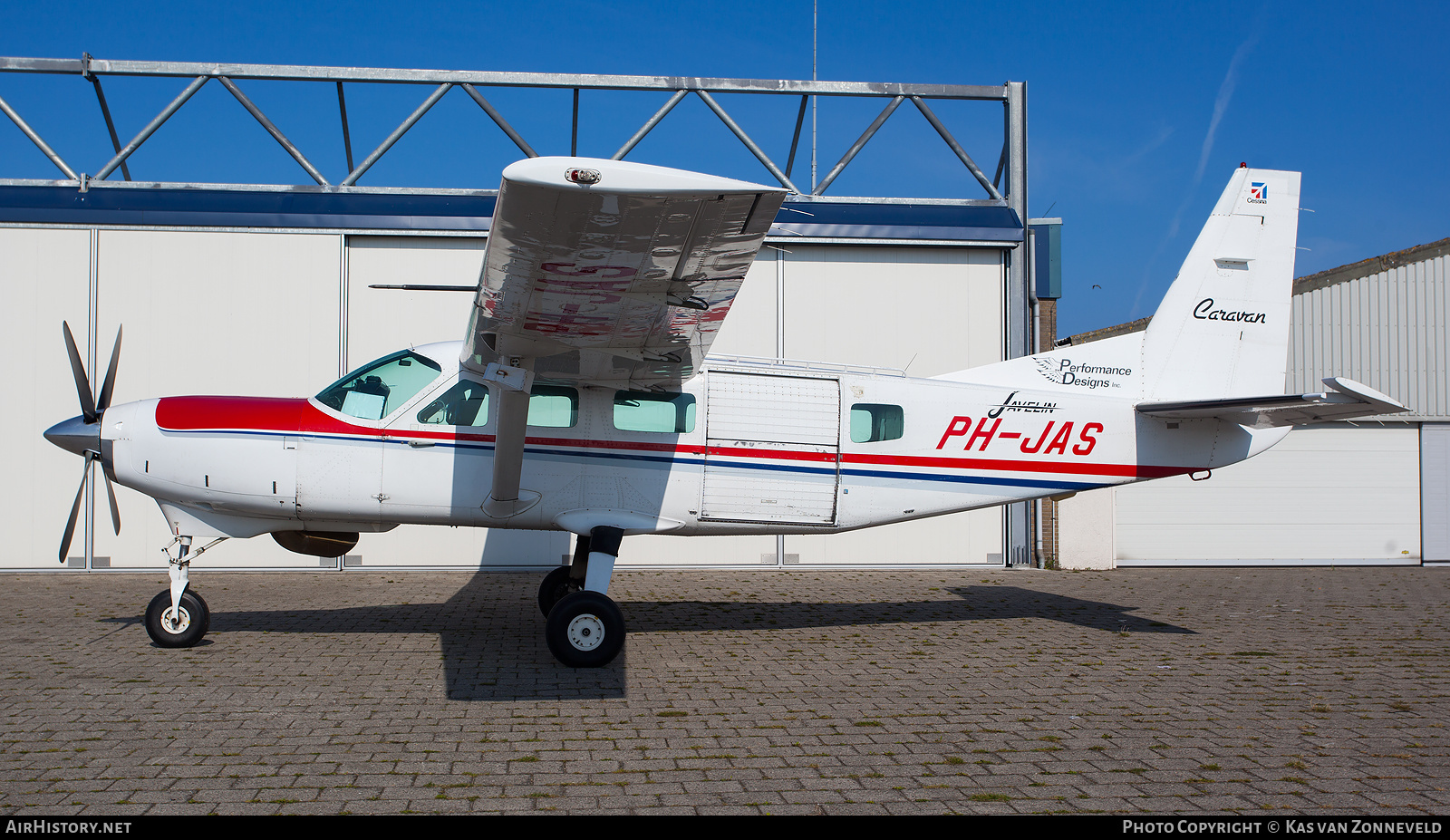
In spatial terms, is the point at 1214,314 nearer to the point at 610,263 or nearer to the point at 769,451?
the point at 769,451

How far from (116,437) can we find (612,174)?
517cm

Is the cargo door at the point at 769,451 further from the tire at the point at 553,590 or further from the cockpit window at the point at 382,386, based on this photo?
the cockpit window at the point at 382,386

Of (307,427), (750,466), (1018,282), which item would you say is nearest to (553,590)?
(750,466)

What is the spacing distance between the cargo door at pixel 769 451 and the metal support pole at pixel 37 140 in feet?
35.4

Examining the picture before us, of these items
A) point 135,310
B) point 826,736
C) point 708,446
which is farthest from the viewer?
point 135,310

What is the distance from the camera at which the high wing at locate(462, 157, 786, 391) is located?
3830 mm

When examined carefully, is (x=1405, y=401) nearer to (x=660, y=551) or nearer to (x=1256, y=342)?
(x=1256, y=342)

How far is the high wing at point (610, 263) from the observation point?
12.6 ft

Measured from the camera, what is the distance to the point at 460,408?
705cm

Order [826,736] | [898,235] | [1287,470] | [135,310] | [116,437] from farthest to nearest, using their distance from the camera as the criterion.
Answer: [1287,470], [898,235], [135,310], [116,437], [826,736]

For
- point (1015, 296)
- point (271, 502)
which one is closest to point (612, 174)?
point (271, 502)

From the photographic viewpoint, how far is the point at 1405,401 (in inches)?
581

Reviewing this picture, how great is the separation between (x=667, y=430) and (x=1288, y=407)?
5.21 meters

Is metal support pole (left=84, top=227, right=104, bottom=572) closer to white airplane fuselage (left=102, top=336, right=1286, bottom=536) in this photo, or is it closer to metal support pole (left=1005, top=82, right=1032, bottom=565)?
white airplane fuselage (left=102, top=336, right=1286, bottom=536)
